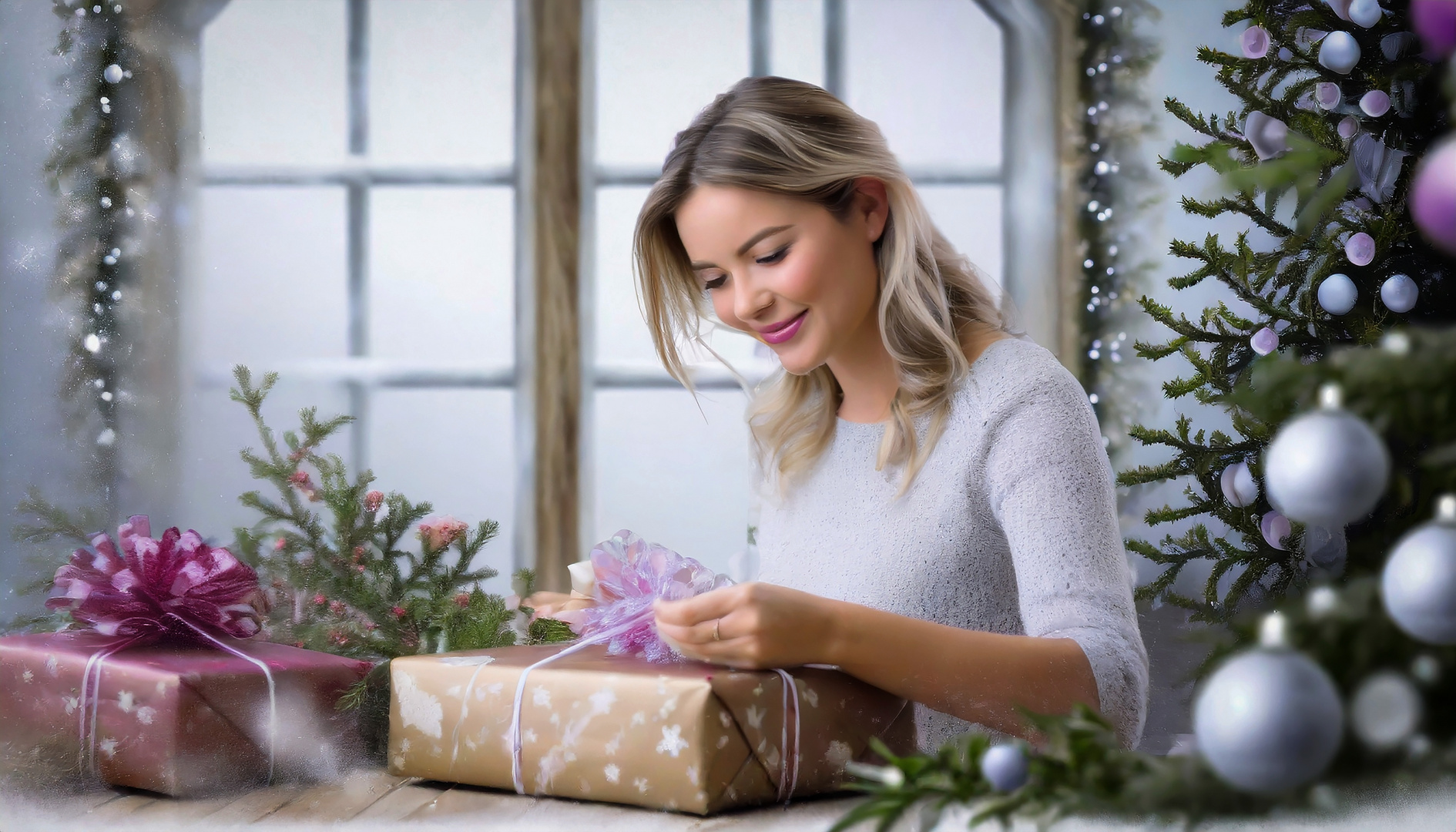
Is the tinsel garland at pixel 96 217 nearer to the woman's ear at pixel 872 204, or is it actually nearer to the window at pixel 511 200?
the window at pixel 511 200

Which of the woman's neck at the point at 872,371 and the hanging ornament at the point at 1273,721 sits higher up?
the woman's neck at the point at 872,371

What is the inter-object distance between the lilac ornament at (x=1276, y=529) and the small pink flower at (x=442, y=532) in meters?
1.31

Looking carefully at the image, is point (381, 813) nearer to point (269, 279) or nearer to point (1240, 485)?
point (1240, 485)

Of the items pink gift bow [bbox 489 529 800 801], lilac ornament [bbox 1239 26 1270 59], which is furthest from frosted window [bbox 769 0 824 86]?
pink gift bow [bbox 489 529 800 801]

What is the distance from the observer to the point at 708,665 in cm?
76

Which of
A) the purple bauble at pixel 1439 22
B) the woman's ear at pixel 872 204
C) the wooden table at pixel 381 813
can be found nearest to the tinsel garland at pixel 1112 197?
the woman's ear at pixel 872 204

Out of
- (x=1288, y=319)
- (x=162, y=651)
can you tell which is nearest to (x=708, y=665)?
(x=162, y=651)

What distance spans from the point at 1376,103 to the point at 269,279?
2448mm

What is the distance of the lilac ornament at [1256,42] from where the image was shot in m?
1.75

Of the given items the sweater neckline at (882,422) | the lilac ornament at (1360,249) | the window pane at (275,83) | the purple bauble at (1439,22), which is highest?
the window pane at (275,83)

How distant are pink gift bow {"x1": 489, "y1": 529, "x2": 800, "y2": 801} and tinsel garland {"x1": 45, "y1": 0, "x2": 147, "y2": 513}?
6.73ft

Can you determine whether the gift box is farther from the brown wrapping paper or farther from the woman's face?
the woman's face

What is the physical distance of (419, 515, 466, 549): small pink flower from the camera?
4.02 feet

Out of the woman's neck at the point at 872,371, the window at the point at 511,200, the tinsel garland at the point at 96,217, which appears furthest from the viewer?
the window at the point at 511,200
